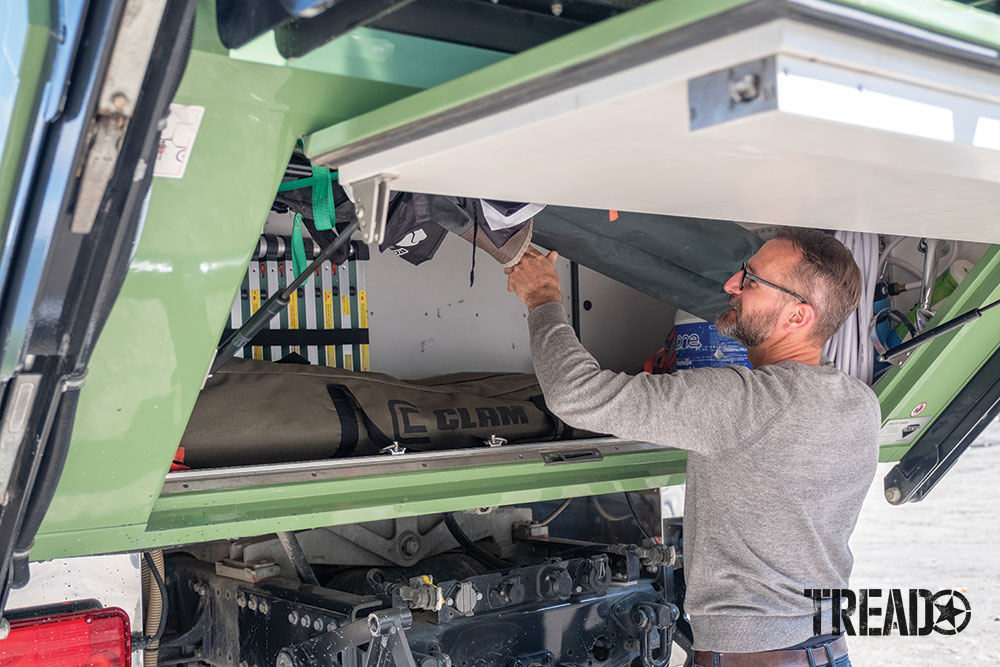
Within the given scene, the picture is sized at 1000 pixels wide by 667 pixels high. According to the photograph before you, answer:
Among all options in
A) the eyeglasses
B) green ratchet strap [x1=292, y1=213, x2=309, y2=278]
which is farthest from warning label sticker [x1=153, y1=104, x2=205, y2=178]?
the eyeglasses

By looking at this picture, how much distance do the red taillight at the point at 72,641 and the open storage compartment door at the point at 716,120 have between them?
1.03 metres

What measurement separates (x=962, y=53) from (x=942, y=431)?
85.3 inches

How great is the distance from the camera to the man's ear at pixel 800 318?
7.58 feet

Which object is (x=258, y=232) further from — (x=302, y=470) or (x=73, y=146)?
(x=302, y=470)

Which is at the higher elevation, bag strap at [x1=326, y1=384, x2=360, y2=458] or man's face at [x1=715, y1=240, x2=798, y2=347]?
man's face at [x1=715, y1=240, x2=798, y2=347]

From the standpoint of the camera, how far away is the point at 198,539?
6.44ft

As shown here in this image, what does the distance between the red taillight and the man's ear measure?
1.61 metres

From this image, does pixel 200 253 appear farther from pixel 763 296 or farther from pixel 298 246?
pixel 763 296

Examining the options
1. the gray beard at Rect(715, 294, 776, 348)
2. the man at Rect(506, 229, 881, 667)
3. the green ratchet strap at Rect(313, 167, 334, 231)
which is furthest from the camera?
the gray beard at Rect(715, 294, 776, 348)

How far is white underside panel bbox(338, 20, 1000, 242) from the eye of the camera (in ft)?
3.41

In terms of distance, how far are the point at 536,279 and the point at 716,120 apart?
4.11 feet

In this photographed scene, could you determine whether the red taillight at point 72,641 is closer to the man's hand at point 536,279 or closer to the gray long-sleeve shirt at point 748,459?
the gray long-sleeve shirt at point 748,459

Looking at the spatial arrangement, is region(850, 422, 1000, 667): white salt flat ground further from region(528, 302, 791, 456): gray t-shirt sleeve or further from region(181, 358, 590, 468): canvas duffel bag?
region(528, 302, 791, 456): gray t-shirt sleeve

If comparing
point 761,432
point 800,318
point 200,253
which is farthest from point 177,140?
point 800,318
